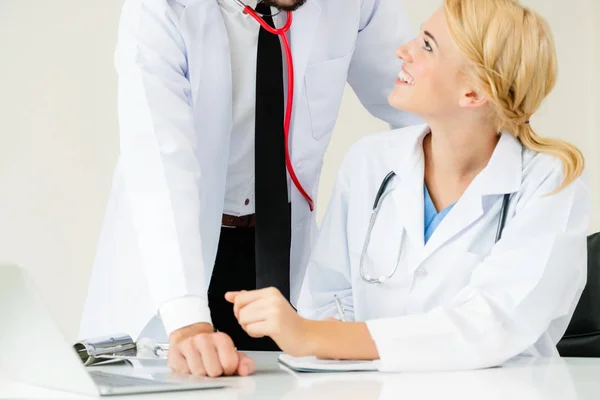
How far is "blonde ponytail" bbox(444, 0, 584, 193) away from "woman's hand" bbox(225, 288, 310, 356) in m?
0.57

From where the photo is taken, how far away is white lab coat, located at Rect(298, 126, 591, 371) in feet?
4.01

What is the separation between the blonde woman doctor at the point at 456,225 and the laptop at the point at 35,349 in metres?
0.33

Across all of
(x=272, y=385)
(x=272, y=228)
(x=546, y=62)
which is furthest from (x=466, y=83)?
(x=272, y=385)

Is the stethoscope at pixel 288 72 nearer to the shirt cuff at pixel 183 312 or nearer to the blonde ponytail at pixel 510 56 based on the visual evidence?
the blonde ponytail at pixel 510 56

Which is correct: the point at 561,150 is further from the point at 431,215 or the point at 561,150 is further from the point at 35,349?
the point at 35,349

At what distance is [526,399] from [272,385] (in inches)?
11.7

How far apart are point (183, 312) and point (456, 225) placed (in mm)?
484

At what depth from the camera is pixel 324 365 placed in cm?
113

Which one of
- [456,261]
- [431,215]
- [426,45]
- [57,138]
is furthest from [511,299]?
[57,138]

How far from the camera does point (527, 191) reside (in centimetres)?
142

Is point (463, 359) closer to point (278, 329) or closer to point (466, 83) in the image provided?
point (278, 329)

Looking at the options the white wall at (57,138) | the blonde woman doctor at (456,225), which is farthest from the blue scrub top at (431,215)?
the white wall at (57,138)

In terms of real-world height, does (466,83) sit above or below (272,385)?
above

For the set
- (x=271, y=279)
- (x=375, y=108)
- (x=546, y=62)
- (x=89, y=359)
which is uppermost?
(x=546, y=62)
